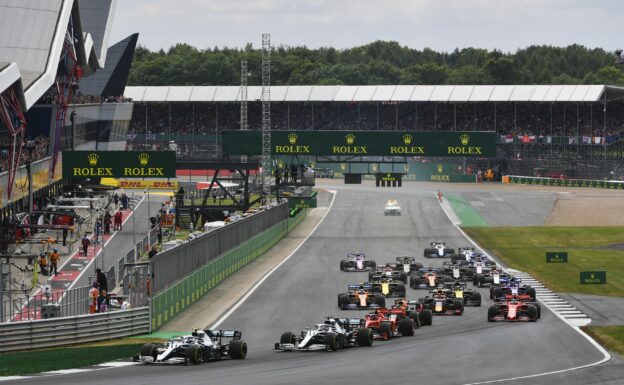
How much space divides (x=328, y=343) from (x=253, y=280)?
74.9 feet

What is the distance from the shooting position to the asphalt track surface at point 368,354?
32312mm

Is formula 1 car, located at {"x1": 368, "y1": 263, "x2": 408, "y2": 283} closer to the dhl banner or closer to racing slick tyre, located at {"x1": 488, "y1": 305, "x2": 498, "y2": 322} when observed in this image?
racing slick tyre, located at {"x1": 488, "y1": 305, "x2": 498, "y2": 322}

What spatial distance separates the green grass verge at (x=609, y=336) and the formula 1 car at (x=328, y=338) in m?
7.84

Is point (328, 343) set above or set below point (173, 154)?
below

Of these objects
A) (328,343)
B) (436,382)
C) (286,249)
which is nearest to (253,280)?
(286,249)

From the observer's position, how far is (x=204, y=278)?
53438 mm

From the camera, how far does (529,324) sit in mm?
45219

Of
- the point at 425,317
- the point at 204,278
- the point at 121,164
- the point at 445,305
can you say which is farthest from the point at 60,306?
the point at 121,164

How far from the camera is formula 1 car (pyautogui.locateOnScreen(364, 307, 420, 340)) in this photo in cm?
4047

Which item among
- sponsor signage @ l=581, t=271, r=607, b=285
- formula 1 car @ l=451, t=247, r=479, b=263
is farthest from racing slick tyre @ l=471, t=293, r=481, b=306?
formula 1 car @ l=451, t=247, r=479, b=263

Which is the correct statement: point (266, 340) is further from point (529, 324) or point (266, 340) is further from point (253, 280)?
point (253, 280)

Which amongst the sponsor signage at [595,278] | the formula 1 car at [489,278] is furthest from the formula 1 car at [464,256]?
the formula 1 car at [489,278]

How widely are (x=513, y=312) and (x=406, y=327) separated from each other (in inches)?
248

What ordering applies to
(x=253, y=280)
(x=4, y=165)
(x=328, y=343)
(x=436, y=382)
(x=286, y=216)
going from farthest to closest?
1. (x=286, y=216)
2. (x=4, y=165)
3. (x=253, y=280)
4. (x=328, y=343)
5. (x=436, y=382)
